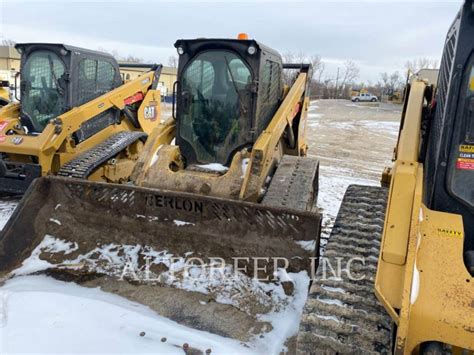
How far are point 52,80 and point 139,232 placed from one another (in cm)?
410

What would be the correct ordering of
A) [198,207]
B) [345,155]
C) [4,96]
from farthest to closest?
[345,155] < [4,96] < [198,207]

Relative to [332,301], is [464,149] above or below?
above

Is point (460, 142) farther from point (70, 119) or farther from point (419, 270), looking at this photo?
point (70, 119)

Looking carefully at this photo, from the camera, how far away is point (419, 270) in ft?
6.94

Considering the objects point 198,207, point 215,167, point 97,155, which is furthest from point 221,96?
point 97,155

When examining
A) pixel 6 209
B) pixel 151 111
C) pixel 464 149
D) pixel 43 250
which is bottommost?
pixel 6 209

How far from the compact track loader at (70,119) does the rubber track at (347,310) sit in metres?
3.96

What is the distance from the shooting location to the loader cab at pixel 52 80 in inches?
263

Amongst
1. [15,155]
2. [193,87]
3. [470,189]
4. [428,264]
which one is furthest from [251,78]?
[15,155]

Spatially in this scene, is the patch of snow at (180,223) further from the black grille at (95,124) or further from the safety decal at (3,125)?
the safety decal at (3,125)

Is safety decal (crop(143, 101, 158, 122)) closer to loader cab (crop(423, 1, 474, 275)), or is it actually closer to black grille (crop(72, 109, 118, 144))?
black grille (crop(72, 109, 118, 144))

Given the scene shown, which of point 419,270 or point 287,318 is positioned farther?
point 287,318

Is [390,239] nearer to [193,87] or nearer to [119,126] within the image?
[193,87]

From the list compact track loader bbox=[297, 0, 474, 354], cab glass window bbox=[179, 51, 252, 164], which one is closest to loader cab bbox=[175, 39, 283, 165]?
cab glass window bbox=[179, 51, 252, 164]
